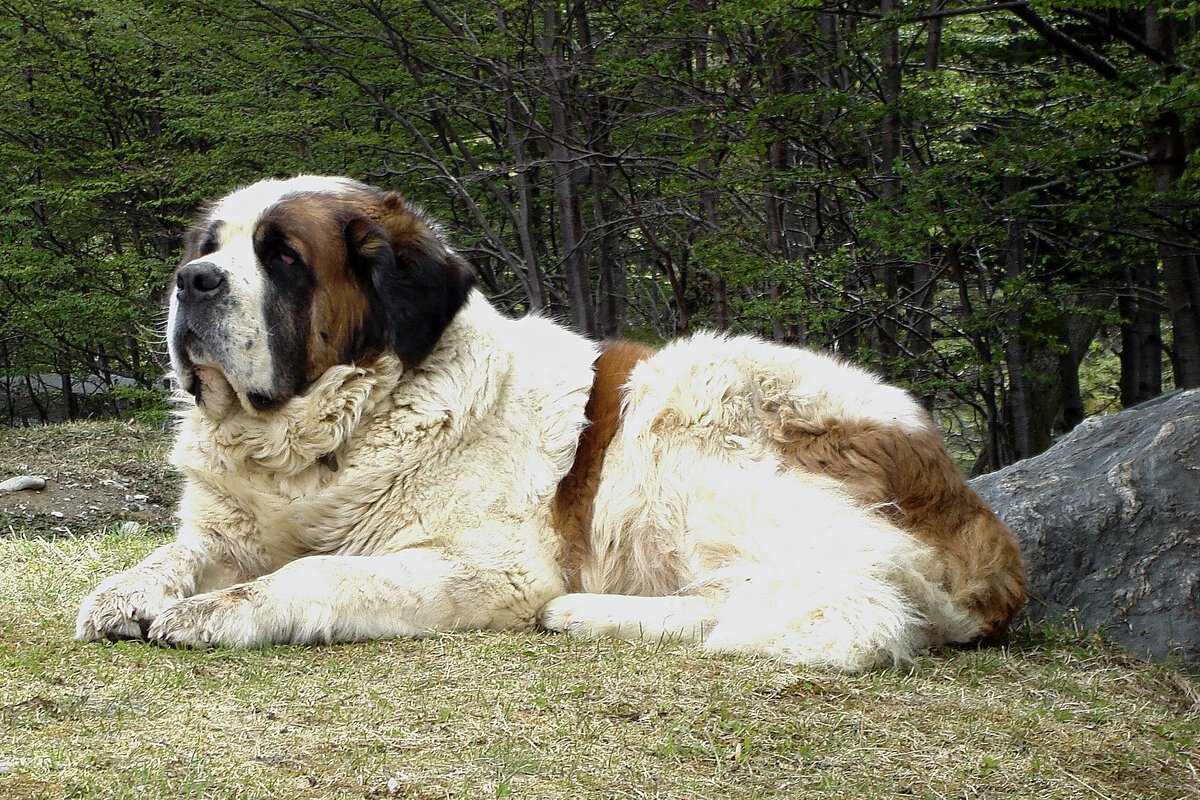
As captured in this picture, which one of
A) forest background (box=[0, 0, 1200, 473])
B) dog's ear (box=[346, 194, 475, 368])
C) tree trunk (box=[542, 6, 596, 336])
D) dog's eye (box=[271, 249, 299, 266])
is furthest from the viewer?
tree trunk (box=[542, 6, 596, 336])

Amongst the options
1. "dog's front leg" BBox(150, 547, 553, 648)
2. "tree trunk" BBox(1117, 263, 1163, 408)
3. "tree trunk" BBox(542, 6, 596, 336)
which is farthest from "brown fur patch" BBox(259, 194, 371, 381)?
"tree trunk" BBox(1117, 263, 1163, 408)

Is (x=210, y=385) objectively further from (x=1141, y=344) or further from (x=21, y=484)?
(x=1141, y=344)

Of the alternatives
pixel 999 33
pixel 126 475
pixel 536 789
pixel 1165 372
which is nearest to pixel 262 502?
pixel 536 789

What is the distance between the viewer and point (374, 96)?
9609mm

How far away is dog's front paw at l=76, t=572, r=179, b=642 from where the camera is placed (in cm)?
363

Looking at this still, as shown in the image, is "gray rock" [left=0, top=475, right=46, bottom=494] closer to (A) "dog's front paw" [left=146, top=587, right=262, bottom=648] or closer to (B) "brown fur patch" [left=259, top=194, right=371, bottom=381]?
(B) "brown fur patch" [left=259, top=194, right=371, bottom=381]

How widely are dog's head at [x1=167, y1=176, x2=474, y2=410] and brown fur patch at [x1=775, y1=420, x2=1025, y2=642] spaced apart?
4.66 ft

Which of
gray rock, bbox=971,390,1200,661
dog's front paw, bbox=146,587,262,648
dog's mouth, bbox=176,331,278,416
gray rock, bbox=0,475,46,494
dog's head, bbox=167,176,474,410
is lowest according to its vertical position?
gray rock, bbox=971,390,1200,661

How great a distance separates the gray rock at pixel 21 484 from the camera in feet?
24.7

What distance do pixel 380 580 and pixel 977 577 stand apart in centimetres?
196

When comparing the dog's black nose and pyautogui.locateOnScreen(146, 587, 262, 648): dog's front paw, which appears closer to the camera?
pyautogui.locateOnScreen(146, 587, 262, 648): dog's front paw

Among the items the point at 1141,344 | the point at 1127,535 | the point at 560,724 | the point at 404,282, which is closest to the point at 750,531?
the point at 560,724

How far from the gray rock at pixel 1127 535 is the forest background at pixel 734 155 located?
6.52ft

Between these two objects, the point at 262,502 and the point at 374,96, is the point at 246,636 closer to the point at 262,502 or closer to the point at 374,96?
the point at 262,502
